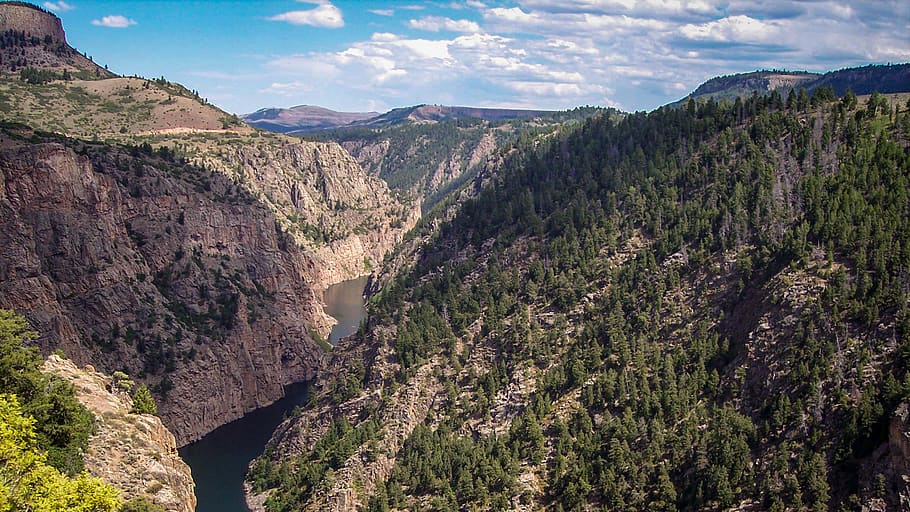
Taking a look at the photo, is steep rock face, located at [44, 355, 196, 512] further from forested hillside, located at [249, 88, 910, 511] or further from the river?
the river

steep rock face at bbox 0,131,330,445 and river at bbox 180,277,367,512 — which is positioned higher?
steep rock face at bbox 0,131,330,445

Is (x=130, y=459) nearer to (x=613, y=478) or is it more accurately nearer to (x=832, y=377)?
(x=613, y=478)

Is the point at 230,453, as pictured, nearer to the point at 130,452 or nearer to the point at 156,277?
the point at 156,277

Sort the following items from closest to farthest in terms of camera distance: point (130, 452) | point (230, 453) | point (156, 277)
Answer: point (130, 452) < point (230, 453) < point (156, 277)

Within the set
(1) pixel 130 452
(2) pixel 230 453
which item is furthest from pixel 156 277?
(1) pixel 130 452

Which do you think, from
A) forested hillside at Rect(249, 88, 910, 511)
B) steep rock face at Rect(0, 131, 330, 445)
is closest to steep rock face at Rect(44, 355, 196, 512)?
forested hillside at Rect(249, 88, 910, 511)

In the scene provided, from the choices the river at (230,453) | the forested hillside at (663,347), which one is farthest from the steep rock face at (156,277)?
the forested hillside at (663,347)
